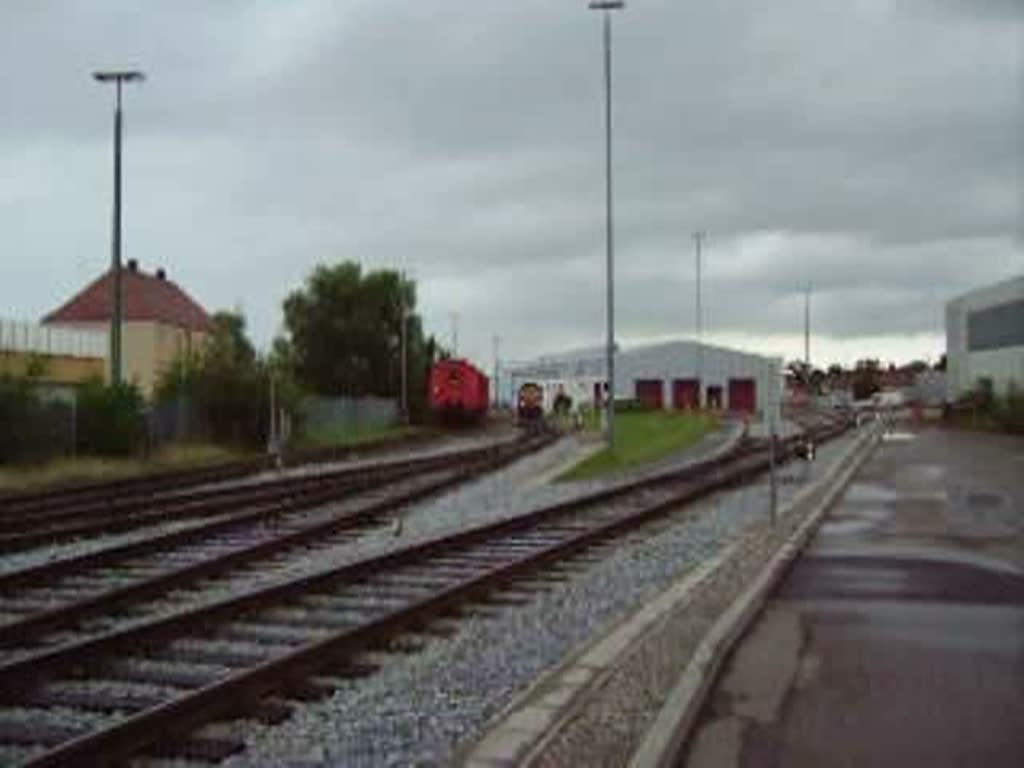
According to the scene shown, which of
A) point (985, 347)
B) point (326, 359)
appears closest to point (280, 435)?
point (326, 359)

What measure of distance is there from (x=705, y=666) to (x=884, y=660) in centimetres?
146

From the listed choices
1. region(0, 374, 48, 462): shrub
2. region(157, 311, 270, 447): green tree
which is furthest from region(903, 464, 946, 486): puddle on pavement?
region(157, 311, 270, 447): green tree

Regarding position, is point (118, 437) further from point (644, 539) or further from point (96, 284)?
point (96, 284)

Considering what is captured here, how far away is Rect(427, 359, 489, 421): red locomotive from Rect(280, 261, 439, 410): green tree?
1004 inches

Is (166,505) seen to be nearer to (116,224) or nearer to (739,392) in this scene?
(116,224)

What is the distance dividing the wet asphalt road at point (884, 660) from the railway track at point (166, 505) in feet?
28.5

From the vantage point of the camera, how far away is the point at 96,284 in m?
106

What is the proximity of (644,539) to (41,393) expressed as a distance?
76.6ft

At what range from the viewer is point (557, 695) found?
9.71m

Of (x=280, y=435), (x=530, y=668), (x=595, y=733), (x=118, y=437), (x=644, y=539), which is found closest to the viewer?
(x=595, y=733)

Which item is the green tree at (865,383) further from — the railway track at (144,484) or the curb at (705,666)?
the curb at (705,666)

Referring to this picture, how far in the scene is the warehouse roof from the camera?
3844 inches

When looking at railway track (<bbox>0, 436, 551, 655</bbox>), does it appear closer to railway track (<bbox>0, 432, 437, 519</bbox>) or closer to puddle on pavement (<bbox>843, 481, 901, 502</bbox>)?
railway track (<bbox>0, 432, 437, 519</bbox>)

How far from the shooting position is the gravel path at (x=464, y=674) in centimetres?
888
